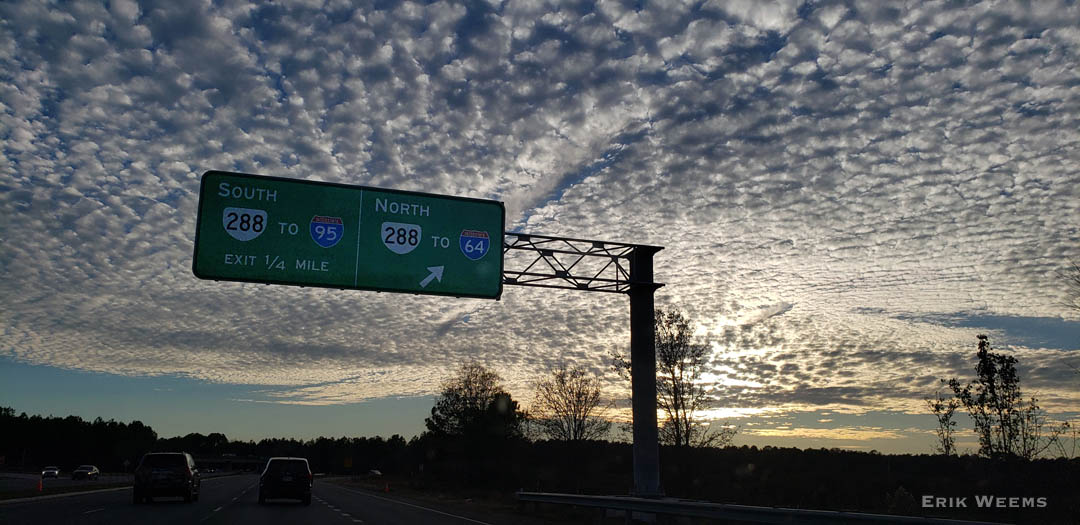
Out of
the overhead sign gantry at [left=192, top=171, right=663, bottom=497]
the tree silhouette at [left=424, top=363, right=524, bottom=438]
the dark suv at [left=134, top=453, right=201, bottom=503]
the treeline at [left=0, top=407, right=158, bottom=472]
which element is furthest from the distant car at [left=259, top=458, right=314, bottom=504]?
the treeline at [left=0, top=407, right=158, bottom=472]

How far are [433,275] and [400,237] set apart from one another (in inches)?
53.3

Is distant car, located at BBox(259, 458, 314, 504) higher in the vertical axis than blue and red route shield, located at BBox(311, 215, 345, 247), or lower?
lower

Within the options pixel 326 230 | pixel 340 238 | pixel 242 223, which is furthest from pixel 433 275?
pixel 242 223

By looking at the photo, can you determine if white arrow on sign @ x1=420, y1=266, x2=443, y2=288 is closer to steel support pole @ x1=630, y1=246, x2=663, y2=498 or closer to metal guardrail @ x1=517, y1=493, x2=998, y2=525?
steel support pole @ x1=630, y1=246, x2=663, y2=498

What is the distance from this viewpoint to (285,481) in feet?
97.6

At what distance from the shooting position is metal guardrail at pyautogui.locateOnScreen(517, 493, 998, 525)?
403 inches

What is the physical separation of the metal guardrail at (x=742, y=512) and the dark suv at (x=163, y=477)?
16.4 m

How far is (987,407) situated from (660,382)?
77.2 ft

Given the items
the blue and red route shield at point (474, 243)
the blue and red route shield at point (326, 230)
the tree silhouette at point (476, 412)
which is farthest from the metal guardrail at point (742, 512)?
the tree silhouette at point (476, 412)

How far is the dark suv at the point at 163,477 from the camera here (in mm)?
28125

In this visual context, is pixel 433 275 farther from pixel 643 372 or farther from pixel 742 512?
pixel 742 512

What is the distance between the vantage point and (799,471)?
61031 mm

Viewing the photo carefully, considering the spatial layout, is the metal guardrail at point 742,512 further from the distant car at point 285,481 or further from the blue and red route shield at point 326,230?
the distant car at point 285,481

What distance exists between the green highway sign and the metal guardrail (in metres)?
6.31
